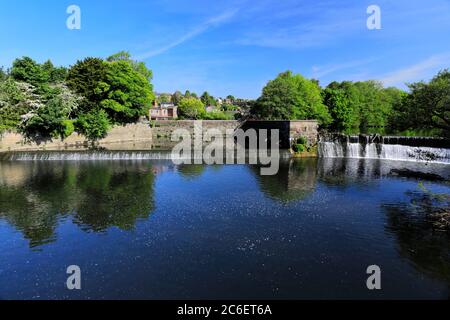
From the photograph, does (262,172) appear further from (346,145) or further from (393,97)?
(393,97)

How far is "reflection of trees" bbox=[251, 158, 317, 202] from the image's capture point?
78.4ft

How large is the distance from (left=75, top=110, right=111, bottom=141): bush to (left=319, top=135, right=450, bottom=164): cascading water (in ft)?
110

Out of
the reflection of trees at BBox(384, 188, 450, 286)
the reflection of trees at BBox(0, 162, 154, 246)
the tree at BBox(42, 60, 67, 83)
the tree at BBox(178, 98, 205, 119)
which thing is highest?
the tree at BBox(42, 60, 67, 83)

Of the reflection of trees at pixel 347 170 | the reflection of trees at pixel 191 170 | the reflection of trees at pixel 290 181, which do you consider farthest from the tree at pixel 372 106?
the reflection of trees at pixel 191 170

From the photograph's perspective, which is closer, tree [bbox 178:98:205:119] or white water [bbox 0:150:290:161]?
white water [bbox 0:150:290:161]

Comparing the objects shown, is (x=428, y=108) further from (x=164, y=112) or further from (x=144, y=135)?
(x=164, y=112)

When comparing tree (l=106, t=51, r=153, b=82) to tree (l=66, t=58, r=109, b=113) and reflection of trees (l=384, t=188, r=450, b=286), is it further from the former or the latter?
reflection of trees (l=384, t=188, r=450, b=286)

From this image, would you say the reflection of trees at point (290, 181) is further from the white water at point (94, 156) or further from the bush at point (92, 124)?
the bush at point (92, 124)

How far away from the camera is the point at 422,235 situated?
53.7 feet

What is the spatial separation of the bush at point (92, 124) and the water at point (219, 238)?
2468 centimetres

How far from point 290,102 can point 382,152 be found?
20545 mm

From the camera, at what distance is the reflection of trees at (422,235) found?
13.5 m

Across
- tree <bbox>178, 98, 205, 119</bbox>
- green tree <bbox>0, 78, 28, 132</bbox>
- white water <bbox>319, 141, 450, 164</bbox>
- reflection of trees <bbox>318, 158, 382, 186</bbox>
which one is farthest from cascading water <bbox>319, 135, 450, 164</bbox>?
tree <bbox>178, 98, 205, 119</bbox>

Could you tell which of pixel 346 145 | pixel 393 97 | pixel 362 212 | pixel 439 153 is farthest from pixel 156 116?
pixel 362 212
